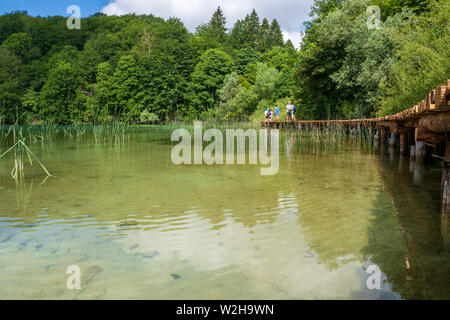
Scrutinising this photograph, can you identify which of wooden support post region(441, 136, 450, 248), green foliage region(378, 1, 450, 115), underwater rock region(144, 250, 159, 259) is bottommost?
underwater rock region(144, 250, 159, 259)

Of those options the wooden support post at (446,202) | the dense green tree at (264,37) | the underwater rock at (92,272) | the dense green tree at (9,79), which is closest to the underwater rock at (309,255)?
the wooden support post at (446,202)

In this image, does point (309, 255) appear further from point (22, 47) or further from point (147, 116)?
point (22, 47)

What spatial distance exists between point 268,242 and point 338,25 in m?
20.9

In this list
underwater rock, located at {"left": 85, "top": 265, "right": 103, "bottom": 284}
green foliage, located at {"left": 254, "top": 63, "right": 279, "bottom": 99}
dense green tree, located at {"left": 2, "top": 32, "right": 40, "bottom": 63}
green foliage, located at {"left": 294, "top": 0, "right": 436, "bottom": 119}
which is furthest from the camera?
dense green tree, located at {"left": 2, "top": 32, "right": 40, "bottom": 63}

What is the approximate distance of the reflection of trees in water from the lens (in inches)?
97.4

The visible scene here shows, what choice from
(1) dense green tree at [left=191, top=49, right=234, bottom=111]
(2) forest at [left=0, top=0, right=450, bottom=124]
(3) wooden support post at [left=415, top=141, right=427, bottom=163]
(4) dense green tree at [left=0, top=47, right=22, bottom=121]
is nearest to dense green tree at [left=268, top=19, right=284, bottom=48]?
(2) forest at [left=0, top=0, right=450, bottom=124]

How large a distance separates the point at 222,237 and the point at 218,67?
160ft

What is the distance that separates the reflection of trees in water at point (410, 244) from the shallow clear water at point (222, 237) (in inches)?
0.5

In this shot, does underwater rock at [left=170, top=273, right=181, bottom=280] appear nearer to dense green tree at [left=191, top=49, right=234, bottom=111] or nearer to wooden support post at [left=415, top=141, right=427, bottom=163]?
wooden support post at [left=415, top=141, right=427, bottom=163]

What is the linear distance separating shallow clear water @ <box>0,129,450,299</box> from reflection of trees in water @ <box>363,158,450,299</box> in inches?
0.5

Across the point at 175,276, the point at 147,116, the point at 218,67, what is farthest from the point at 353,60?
the point at 218,67

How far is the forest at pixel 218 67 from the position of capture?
51.5ft

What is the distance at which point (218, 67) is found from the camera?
50.2m
